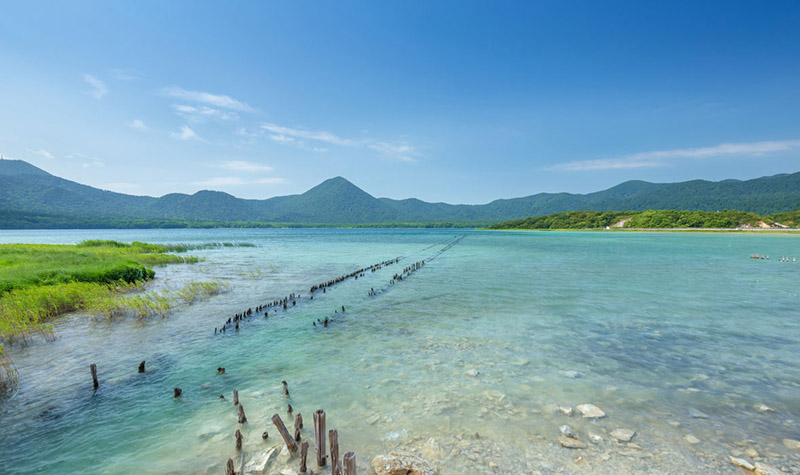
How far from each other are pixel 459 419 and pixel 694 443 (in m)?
5.31

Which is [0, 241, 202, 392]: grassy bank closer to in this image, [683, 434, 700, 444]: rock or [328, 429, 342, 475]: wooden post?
[328, 429, 342, 475]: wooden post

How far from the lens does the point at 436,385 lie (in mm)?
10938

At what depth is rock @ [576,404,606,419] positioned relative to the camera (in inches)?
349

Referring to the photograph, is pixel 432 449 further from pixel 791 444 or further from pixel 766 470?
pixel 791 444

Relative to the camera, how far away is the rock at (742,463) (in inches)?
264

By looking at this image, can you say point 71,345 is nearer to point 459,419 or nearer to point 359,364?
point 359,364

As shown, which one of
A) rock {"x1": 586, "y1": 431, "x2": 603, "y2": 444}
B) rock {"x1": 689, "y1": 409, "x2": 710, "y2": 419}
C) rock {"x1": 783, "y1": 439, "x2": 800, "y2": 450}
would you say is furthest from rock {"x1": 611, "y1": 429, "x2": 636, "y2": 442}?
rock {"x1": 783, "y1": 439, "x2": 800, "y2": 450}

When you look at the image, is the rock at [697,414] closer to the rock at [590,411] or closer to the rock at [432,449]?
the rock at [590,411]

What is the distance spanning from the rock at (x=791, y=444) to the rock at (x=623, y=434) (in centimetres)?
304

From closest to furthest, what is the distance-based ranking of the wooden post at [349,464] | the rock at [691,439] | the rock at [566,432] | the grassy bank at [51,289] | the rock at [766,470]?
the wooden post at [349,464]
the rock at [766,470]
the rock at [691,439]
the rock at [566,432]
the grassy bank at [51,289]

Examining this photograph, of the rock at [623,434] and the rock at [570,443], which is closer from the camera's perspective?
the rock at [570,443]

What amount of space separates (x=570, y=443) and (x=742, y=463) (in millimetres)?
3207

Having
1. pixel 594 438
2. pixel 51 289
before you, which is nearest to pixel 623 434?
pixel 594 438

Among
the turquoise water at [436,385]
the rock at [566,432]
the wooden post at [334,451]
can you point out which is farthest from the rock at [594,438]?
the wooden post at [334,451]
